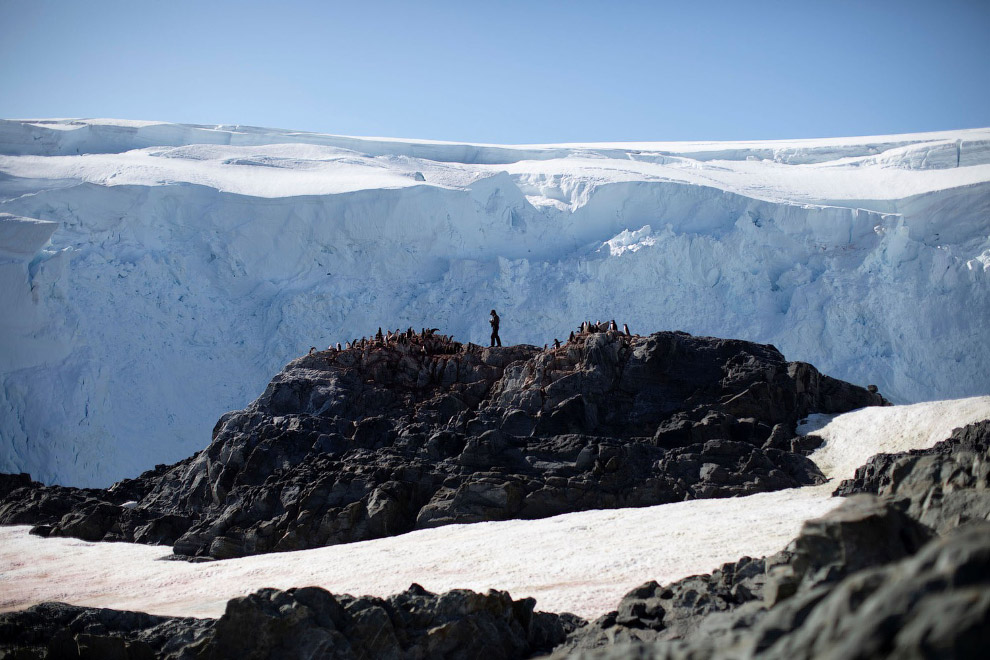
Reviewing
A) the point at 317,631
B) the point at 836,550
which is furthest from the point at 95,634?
the point at 836,550

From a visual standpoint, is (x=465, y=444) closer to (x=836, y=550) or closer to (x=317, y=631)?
(x=317, y=631)

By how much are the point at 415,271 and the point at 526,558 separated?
17078mm

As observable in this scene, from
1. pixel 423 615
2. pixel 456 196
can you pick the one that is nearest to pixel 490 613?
pixel 423 615

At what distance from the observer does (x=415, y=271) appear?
29297mm

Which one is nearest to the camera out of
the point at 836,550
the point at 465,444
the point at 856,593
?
the point at 856,593

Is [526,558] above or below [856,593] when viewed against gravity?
below

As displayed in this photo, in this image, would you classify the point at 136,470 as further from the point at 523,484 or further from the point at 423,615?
the point at 423,615

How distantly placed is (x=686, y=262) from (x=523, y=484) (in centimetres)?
1314

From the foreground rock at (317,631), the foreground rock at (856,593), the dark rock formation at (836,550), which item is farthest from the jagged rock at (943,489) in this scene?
the foreground rock at (317,631)

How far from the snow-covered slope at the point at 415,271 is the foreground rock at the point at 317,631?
1654 cm

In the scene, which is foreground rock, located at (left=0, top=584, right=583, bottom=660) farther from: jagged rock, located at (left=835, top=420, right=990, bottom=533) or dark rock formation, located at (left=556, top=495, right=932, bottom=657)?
jagged rock, located at (left=835, top=420, right=990, bottom=533)

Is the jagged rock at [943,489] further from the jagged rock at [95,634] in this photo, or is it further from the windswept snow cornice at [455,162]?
the windswept snow cornice at [455,162]

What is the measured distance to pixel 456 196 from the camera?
3066cm

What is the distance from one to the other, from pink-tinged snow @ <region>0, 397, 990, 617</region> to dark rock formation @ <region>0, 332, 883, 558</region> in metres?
0.88
